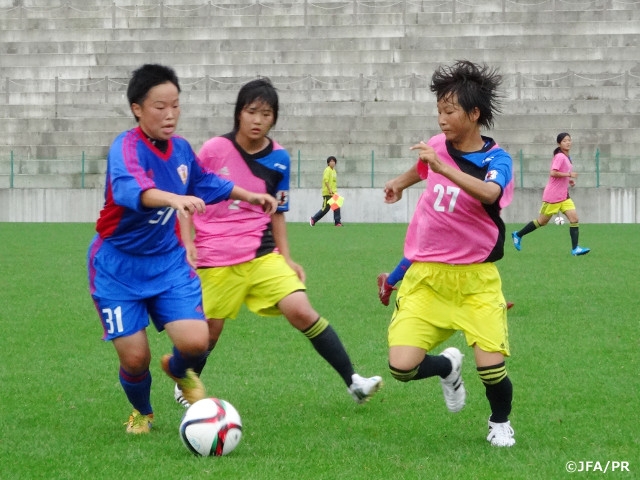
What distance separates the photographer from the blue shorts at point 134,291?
5.96m

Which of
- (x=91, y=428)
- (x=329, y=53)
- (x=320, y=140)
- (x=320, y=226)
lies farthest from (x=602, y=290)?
(x=329, y=53)

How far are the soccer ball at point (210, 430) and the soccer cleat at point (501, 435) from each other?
4.22 ft

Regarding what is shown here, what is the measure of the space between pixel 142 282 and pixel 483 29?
29545 mm

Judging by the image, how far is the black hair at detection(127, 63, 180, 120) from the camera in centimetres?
590

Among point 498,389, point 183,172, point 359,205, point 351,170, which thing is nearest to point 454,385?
point 498,389

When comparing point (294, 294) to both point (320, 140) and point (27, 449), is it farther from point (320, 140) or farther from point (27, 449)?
point (320, 140)

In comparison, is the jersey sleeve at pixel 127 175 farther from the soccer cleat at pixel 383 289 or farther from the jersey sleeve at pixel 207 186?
the soccer cleat at pixel 383 289

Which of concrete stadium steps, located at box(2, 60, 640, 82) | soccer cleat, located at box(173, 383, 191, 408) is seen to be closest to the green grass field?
soccer cleat, located at box(173, 383, 191, 408)

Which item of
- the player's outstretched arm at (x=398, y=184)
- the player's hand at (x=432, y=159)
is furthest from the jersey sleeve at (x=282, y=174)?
the player's hand at (x=432, y=159)

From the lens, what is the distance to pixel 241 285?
22.7 feet

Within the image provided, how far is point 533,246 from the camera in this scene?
2042 cm

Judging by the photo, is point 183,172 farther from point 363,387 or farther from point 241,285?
point 363,387

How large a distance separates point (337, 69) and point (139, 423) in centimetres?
2805

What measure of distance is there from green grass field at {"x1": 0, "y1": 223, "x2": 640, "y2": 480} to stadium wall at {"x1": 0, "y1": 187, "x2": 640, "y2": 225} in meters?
16.2
